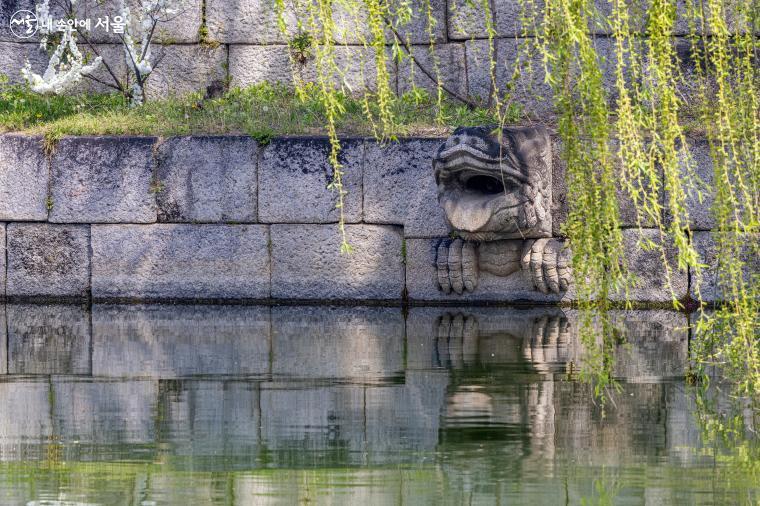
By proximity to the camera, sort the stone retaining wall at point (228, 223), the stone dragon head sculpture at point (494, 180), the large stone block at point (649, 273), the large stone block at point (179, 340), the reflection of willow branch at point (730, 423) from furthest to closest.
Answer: the stone retaining wall at point (228, 223), the large stone block at point (649, 273), the stone dragon head sculpture at point (494, 180), the large stone block at point (179, 340), the reflection of willow branch at point (730, 423)

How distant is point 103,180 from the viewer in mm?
10086

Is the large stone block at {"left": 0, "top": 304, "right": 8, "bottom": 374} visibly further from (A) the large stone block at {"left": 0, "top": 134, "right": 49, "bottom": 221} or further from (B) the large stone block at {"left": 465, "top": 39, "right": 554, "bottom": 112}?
(B) the large stone block at {"left": 465, "top": 39, "right": 554, "bottom": 112}

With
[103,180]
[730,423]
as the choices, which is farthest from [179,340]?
[730,423]

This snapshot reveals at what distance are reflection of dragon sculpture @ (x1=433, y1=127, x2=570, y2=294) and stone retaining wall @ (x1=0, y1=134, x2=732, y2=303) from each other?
159 mm

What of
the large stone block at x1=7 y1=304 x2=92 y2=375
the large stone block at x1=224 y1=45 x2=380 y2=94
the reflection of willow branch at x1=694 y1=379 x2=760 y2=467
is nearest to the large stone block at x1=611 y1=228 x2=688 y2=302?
the large stone block at x1=224 y1=45 x2=380 y2=94

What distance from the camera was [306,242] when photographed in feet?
32.4

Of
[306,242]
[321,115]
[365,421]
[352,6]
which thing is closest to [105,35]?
[321,115]

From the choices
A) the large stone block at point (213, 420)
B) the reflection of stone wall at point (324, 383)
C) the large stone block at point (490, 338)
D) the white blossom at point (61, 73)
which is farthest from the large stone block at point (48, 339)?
the white blossom at point (61, 73)

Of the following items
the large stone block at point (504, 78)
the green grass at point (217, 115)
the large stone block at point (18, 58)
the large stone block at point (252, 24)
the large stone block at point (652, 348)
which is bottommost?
the large stone block at point (652, 348)

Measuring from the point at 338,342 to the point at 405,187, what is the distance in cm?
212

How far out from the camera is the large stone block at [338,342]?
22.5ft

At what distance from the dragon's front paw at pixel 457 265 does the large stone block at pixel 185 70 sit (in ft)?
9.48

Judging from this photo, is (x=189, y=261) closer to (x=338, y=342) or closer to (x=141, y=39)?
(x=141, y=39)

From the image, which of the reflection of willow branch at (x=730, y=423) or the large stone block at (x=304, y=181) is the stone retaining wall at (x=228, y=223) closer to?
the large stone block at (x=304, y=181)
